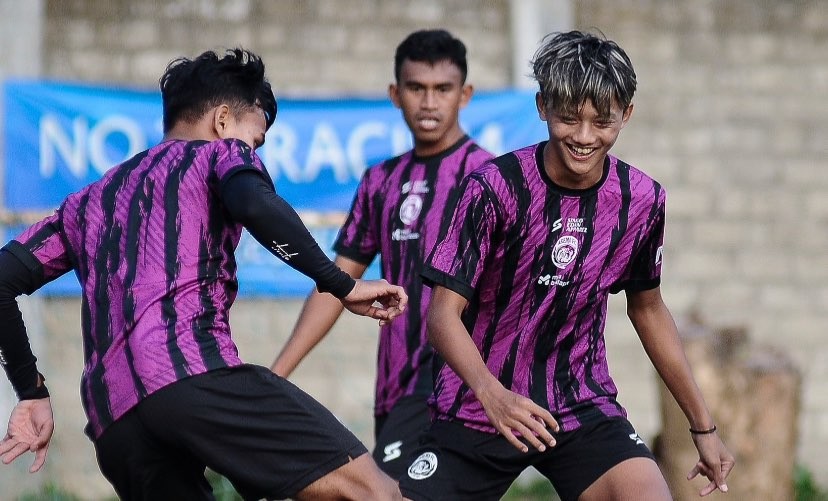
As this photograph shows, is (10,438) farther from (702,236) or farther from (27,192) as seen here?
(702,236)

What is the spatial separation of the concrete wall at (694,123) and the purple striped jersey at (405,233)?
9.81 ft

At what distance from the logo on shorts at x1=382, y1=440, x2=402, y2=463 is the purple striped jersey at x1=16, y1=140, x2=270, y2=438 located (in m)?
1.28

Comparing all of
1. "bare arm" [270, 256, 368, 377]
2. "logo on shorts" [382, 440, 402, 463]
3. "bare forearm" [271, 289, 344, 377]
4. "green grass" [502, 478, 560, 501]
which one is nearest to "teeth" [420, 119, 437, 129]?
"bare arm" [270, 256, 368, 377]

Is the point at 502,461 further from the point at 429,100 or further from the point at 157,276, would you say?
the point at 429,100

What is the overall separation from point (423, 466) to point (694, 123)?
5125 mm

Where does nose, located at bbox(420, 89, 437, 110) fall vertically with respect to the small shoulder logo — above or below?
above

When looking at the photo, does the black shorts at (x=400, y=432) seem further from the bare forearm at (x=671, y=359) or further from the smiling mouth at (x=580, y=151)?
the smiling mouth at (x=580, y=151)

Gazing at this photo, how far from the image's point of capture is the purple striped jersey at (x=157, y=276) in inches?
150

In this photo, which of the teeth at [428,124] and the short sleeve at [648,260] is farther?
the teeth at [428,124]

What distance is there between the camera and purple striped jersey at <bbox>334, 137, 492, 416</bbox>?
5328mm

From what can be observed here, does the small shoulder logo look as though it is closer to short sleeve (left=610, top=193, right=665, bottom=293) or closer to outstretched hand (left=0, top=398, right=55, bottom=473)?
short sleeve (left=610, top=193, right=665, bottom=293)

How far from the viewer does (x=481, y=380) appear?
3.91 m

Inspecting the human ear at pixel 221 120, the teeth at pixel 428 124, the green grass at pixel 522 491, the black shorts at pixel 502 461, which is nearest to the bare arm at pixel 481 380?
the black shorts at pixel 502 461

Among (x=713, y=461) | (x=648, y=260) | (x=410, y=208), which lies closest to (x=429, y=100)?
(x=410, y=208)
